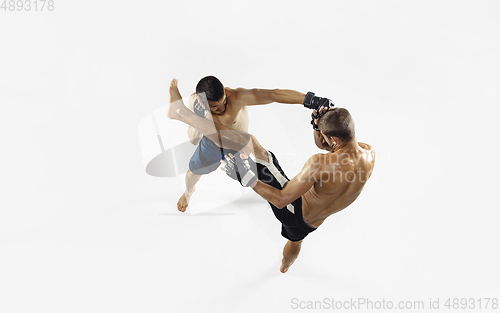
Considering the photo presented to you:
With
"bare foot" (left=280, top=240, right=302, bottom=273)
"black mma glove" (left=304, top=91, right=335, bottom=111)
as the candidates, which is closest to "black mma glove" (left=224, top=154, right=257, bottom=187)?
"black mma glove" (left=304, top=91, right=335, bottom=111)

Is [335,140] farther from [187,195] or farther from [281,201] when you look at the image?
[187,195]

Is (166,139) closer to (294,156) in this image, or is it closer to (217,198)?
(217,198)

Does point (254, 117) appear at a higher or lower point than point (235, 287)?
higher

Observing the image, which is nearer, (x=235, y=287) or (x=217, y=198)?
(x=235, y=287)

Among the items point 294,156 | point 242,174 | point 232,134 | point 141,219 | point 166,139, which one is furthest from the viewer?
point 294,156

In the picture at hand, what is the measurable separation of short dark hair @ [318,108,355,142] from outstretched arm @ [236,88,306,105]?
0.64 m

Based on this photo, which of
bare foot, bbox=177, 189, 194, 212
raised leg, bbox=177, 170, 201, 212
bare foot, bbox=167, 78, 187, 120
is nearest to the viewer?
bare foot, bbox=167, 78, 187, 120

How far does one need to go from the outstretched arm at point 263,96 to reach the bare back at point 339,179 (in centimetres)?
66

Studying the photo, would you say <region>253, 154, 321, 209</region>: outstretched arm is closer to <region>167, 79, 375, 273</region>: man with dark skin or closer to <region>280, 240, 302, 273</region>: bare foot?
<region>167, 79, 375, 273</region>: man with dark skin

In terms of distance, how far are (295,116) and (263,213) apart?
1.17m

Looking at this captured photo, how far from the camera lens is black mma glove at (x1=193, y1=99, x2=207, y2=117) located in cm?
299

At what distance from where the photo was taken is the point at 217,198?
391 centimetres

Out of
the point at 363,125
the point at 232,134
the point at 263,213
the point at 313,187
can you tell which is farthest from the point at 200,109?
the point at 363,125

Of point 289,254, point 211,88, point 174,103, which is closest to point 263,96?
point 211,88
